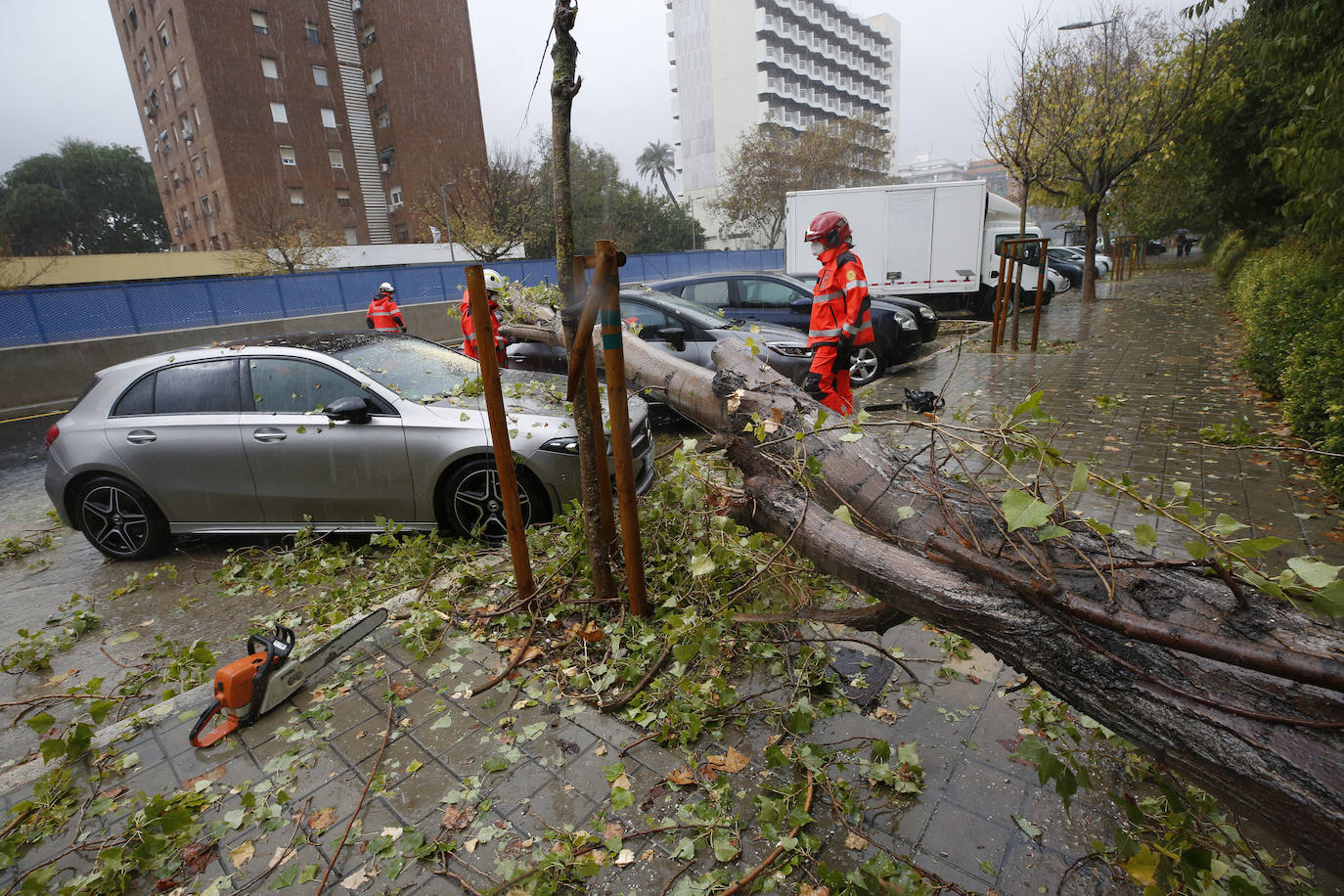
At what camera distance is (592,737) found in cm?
267

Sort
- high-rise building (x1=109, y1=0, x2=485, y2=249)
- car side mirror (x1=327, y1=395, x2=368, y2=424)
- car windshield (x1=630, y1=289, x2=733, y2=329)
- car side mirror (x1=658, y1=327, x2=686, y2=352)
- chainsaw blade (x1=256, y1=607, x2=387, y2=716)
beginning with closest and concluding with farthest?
chainsaw blade (x1=256, y1=607, x2=387, y2=716) < car side mirror (x1=327, y1=395, x2=368, y2=424) < car side mirror (x1=658, y1=327, x2=686, y2=352) < car windshield (x1=630, y1=289, x2=733, y2=329) < high-rise building (x1=109, y1=0, x2=485, y2=249)

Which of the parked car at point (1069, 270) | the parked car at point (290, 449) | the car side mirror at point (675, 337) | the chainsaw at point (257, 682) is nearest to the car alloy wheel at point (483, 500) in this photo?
the parked car at point (290, 449)

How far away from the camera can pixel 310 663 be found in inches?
121

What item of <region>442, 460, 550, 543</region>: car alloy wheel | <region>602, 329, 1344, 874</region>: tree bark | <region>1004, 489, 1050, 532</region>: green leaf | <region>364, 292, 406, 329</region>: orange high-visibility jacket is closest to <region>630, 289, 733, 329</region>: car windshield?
<region>442, 460, 550, 543</region>: car alloy wheel

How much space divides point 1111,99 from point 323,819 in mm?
18902

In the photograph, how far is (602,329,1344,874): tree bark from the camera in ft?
4.58

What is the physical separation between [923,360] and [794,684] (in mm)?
9349

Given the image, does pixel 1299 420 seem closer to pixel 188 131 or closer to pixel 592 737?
pixel 592 737

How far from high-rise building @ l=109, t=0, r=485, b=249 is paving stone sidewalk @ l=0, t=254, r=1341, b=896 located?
38570 mm

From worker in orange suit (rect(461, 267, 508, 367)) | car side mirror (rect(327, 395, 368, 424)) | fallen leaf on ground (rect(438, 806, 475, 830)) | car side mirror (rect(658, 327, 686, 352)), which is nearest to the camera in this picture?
fallen leaf on ground (rect(438, 806, 475, 830))

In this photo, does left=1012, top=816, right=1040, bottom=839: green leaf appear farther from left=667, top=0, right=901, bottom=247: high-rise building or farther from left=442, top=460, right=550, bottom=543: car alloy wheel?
left=667, top=0, right=901, bottom=247: high-rise building

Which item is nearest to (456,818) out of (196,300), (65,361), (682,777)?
(682,777)

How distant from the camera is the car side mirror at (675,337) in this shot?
7691 mm

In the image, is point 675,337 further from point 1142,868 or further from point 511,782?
point 1142,868
